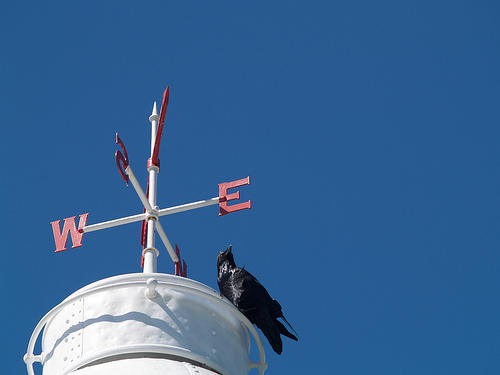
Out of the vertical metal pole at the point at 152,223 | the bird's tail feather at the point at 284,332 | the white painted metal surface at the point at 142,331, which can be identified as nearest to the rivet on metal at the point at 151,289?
the white painted metal surface at the point at 142,331

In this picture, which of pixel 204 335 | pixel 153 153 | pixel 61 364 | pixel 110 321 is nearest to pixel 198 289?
pixel 204 335

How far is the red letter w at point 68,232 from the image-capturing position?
9938 millimetres

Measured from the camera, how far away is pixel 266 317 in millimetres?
8719

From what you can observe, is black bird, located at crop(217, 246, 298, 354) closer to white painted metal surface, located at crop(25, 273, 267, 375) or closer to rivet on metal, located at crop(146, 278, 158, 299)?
white painted metal surface, located at crop(25, 273, 267, 375)

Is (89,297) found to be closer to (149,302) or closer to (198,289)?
(149,302)

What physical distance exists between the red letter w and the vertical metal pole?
3.17 feet

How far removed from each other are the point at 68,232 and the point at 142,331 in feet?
9.67

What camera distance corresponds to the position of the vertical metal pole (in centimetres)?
891

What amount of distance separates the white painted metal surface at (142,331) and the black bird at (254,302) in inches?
11.1

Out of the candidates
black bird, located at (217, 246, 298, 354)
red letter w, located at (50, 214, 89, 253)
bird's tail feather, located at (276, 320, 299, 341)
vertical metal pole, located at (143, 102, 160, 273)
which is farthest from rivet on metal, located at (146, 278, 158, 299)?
red letter w, located at (50, 214, 89, 253)

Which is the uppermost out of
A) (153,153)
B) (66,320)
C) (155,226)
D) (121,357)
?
(153,153)

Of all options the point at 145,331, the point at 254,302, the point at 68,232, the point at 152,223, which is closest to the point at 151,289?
the point at 145,331

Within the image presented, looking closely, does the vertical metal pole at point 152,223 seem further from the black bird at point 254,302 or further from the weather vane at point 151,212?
the black bird at point 254,302

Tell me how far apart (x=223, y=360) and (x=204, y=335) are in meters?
0.33
